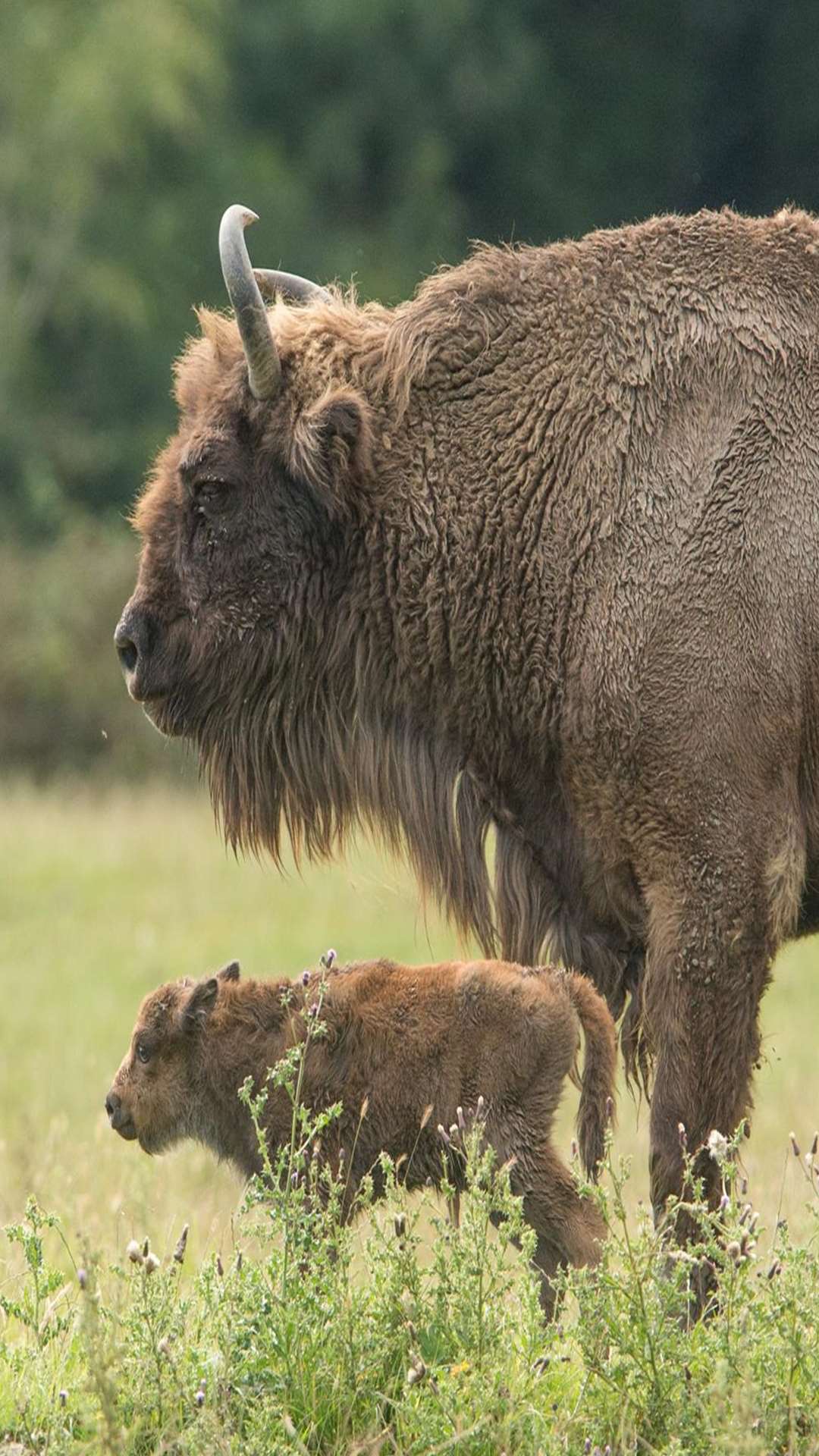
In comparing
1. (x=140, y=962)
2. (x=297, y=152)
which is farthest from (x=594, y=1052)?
(x=297, y=152)

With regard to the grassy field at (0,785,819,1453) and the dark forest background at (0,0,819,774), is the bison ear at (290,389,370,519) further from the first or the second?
the dark forest background at (0,0,819,774)

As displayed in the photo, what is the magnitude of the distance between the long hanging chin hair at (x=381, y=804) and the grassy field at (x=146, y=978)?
0.58ft

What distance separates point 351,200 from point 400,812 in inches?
1020

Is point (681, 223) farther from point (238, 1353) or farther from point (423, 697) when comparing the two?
point (238, 1353)

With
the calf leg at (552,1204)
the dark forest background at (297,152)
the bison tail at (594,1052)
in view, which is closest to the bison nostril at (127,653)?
the bison tail at (594,1052)

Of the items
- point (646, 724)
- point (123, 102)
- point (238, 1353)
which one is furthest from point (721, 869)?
point (123, 102)

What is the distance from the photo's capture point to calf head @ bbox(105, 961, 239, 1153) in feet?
17.4

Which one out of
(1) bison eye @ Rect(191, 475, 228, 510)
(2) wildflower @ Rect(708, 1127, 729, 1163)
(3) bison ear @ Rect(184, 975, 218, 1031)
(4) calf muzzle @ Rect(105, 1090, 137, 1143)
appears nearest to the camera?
(2) wildflower @ Rect(708, 1127, 729, 1163)

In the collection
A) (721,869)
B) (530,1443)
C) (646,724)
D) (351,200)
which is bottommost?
(530,1443)

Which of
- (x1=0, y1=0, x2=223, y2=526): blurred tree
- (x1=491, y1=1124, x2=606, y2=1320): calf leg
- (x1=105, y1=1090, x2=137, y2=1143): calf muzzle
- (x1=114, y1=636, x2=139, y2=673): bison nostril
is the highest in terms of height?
(x1=0, y1=0, x2=223, y2=526): blurred tree

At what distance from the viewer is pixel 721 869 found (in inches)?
188

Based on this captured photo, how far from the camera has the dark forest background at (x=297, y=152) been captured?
27.5m

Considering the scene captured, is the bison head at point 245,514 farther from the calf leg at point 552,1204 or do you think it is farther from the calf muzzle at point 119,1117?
the calf leg at point 552,1204

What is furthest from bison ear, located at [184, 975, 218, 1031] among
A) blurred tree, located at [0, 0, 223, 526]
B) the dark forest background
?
blurred tree, located at [0, 0, 223, 526]
